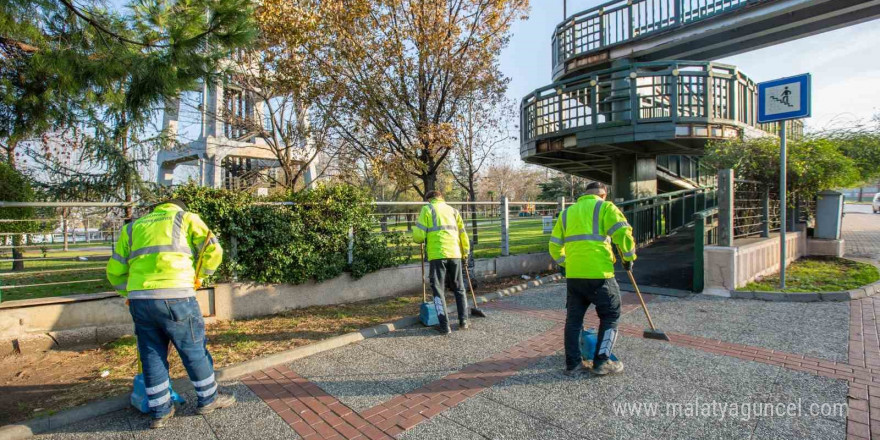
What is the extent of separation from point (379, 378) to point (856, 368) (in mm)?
4355

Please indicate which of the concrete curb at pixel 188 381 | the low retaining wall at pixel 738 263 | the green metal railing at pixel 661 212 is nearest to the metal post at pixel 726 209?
the low retaining wall at pixel 738 263

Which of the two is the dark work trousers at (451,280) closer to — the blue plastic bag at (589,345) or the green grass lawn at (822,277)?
the blue plastic bag at (589,345)

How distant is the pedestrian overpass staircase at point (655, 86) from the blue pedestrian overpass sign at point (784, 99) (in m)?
2.80

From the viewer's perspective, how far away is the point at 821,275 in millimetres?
7371

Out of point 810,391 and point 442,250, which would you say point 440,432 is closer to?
point 442,250

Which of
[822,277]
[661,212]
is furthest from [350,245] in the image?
[661,212]

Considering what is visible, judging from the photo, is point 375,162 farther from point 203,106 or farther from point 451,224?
point 203,106

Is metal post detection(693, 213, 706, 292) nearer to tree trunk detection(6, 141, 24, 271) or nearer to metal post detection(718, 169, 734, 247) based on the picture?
metal post detection(718, 169, 734, 247)

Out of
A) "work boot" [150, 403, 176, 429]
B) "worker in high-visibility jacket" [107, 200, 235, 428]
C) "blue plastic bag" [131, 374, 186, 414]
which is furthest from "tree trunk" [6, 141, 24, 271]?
"work boot" [150, 403, 176, 429]

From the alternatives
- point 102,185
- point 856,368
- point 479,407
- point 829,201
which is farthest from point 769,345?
point 102,185

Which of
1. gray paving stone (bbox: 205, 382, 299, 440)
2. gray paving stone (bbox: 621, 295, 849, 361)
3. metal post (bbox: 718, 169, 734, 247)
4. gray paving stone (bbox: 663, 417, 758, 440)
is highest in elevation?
metal post (bbox: 718, 169, 734, 247)

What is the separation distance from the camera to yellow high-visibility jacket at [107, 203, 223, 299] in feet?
10.9

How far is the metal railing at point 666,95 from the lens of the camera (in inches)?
374

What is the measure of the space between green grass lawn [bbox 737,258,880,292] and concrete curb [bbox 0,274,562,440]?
5.84 meters
